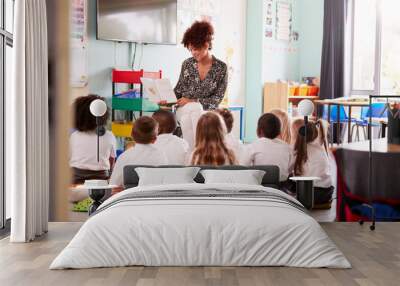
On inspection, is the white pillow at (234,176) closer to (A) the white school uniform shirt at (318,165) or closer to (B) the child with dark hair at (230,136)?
(B) the child with dark hair at (230,136)

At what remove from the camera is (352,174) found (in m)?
6.87

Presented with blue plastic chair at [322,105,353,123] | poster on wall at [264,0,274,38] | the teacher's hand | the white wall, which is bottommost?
blue plastic chair at [322,105,353,123]

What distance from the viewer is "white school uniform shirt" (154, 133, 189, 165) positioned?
6.61m

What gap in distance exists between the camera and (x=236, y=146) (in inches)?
262

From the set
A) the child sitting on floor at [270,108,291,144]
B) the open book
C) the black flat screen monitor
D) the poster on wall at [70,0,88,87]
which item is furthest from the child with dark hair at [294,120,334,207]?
the poster on wall at [70,0,88,87]

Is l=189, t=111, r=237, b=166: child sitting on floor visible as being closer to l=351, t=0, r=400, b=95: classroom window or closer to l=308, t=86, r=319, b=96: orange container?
l=308, t=86, r=319, b=96: orange container

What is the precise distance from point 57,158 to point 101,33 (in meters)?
1.35

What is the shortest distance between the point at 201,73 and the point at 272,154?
110cm

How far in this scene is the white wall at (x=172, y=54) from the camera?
258 inches

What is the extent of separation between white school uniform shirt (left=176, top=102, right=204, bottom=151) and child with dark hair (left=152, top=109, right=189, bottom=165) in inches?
2.0

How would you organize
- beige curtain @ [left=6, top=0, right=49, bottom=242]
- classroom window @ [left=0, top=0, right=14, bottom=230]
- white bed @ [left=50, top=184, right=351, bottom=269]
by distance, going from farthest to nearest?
1. classroom window @ [left=0, top=0, right=14, bottom=230]
2. beige curtain @ [left=6, top=0, right=49, bottom=242]
3. white bed @ [left=50, top=184, right=351, bottom=269]

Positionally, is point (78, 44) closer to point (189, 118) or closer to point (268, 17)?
point (189, 118)

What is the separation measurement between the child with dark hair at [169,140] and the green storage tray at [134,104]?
8 centimetres

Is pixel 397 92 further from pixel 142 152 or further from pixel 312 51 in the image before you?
pixel 142 152
